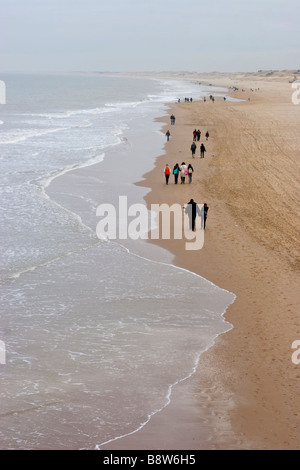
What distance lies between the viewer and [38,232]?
19500mm

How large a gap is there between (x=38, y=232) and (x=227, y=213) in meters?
7.10

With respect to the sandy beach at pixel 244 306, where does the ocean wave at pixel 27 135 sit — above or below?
above

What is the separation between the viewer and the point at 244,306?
13.4 meters

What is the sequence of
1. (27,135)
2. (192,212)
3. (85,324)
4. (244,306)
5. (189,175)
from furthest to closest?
(27,135) → (189,175) → (192,212) → (244,306) → (85,324)

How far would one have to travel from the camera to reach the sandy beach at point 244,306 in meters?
8.56

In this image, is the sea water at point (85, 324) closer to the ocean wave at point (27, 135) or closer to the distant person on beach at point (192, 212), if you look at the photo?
the distant person on beach at point (192, 212)

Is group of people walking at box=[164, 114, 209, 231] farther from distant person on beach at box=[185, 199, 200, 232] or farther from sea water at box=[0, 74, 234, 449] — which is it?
sea water at box=[0, 74, 234, 449]

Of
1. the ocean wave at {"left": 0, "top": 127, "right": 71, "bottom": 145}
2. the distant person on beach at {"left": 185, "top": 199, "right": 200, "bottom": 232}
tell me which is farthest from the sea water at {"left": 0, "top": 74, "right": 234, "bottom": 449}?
the ocean wave at {"left": 0, "top": 127, "right": 71, "bottom": 145}

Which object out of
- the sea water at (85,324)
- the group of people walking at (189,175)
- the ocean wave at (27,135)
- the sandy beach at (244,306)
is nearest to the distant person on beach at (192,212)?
the group of people walking at (189,175)

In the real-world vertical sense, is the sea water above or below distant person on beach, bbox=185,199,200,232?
below

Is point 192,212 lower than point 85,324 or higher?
higher

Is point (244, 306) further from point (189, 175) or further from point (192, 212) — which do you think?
point (189, 175)

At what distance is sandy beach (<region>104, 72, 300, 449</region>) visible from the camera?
8562mm

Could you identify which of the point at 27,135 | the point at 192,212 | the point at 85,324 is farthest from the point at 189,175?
the point at 27,135
